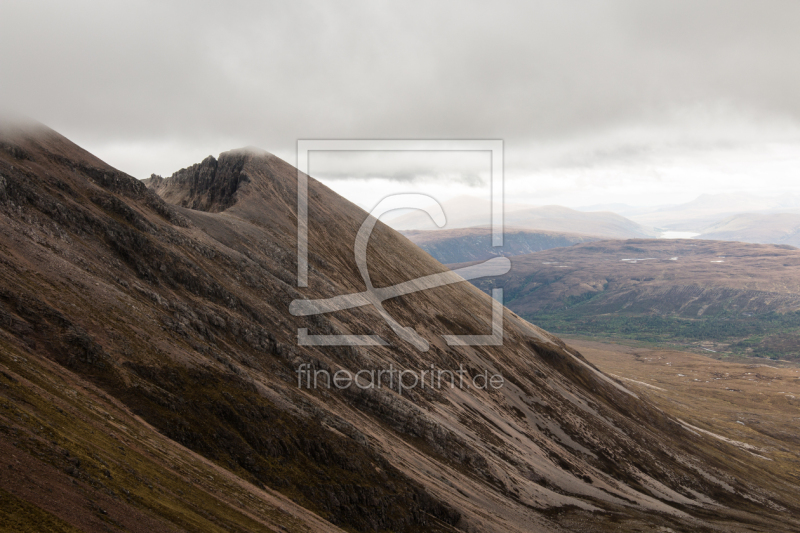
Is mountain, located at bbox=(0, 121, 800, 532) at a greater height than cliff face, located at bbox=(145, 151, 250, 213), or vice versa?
cliff face, located at bbox=(145, 151, 250, 213)

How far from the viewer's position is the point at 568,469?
10381cm

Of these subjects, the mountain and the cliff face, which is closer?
the mountain

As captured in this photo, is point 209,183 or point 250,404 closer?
point 250,404

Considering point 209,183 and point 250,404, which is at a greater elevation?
point 209,183

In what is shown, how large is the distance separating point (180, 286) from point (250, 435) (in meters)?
30.6

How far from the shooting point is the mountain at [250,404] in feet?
141

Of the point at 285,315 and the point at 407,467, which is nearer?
the point at 407,467

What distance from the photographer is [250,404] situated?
65.5 m

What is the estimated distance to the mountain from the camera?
43062mm

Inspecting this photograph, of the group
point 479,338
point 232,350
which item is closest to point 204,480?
point 232,350

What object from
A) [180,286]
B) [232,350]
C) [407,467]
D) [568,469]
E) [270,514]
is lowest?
[568,469]

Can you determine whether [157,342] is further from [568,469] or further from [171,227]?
[568,469]

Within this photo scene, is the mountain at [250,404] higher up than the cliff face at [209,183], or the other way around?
the cliff face at [209,183]

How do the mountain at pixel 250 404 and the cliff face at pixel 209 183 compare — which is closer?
the mountain at pixel 250 404
